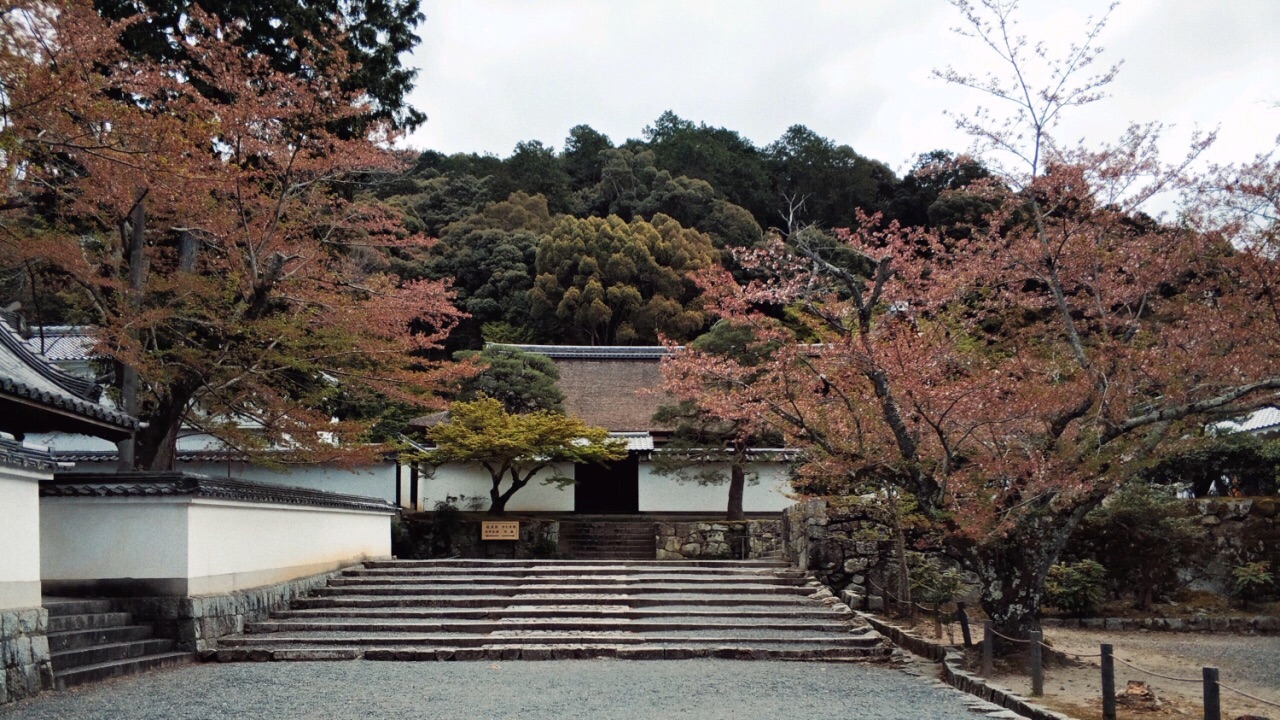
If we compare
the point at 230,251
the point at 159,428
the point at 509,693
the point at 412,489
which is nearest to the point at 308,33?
the point at 230,251

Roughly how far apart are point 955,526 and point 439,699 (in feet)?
16.6

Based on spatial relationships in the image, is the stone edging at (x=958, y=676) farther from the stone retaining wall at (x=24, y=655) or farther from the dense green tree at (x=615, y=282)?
the dense green tree at (x=615, y=282)

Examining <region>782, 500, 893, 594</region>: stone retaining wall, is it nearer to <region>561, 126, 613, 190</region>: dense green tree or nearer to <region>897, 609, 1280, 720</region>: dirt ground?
<region>897, 609, 1280, 720</region>: dirt ground

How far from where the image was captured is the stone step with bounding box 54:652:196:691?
25.2 ft

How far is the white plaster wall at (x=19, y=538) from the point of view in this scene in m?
7.29

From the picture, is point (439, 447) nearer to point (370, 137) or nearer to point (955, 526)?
point (370, 137)

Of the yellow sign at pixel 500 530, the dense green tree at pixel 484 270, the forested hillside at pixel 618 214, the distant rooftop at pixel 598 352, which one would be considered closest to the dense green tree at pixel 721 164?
the forested hillside at pixel 618 214

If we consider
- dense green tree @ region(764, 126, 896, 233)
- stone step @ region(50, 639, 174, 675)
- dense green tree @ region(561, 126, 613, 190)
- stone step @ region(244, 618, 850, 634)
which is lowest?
stone step @ region(244, 618, 850, 634)

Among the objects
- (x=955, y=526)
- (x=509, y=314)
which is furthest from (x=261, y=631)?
(x=509, y=314)

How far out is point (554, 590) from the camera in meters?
12.7

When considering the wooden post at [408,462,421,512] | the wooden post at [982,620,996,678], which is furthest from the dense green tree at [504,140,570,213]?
the wooden post at [982,620,996,678]

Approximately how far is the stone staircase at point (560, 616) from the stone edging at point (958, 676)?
1.69 ft

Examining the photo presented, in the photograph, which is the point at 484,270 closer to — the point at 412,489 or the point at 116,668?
the point at 412,489

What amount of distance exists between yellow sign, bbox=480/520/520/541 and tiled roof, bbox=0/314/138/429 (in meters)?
9.93
